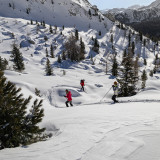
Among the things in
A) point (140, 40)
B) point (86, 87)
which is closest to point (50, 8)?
point (140, 40)

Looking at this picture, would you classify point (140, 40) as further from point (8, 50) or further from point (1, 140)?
point (1, 140)

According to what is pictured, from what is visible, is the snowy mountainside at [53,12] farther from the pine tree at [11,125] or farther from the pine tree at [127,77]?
the pine tree at [11,125]

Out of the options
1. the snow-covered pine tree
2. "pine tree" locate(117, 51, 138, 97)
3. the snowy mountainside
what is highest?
the snowy mountainside

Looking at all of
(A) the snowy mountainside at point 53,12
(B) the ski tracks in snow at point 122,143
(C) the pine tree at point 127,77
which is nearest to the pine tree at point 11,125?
(B) the ski tracks in snow at point 122,143

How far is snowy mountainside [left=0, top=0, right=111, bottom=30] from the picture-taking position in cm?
7562

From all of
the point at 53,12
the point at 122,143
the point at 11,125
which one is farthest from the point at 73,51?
the point at 53,12

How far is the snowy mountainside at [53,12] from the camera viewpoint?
75.6 meters

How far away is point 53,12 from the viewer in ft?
285

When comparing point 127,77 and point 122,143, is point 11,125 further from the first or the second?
point 127,77

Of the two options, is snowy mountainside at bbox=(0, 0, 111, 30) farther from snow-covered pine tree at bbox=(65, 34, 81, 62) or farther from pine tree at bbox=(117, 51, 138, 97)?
pine tree at bbox=(117, 51, 138, 97)

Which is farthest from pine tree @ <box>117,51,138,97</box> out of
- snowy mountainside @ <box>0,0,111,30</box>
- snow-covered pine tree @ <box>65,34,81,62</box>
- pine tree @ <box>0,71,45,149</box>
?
snowy mountainside @ <box>0,0,111,30</box>

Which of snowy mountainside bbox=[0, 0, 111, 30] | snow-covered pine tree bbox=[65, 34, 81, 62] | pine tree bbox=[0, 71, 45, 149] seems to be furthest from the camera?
snowy mountainside bbox=[0, 0, 111, 30]

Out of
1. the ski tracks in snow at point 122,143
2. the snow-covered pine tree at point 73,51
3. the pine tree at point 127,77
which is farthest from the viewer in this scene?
the snow-covered pine tree at point 73,51

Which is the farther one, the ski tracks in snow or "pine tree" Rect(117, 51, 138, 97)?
"pine tree" Rect(117, 51, 138, 97)
